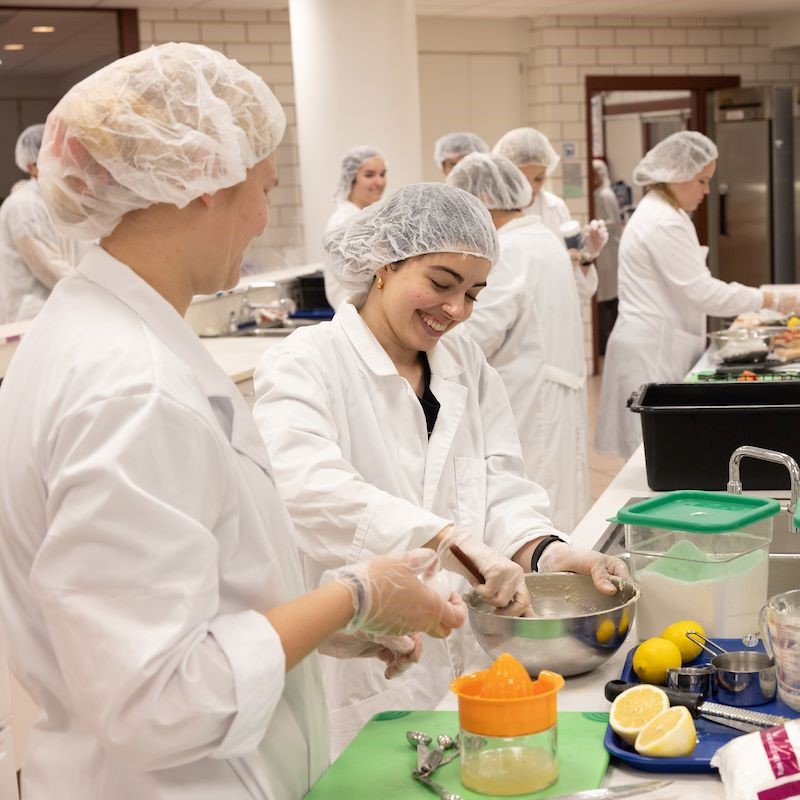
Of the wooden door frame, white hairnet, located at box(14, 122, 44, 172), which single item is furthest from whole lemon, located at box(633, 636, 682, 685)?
the wooden door frame

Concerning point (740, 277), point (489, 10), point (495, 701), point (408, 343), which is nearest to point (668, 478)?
point (408, 343)

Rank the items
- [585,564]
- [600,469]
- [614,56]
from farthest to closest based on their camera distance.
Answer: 1. [614,56]
2. [600,469]
3. [585,564]

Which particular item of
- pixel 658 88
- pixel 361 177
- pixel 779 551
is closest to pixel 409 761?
pixel 779 551

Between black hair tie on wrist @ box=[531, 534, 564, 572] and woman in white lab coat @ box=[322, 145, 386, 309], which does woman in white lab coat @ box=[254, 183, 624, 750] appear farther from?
woman in white lab coat @ box=[322, 145, 386, 309]

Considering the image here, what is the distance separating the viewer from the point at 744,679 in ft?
5.18

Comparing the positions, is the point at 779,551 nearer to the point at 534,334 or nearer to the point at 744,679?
the point at 744,679

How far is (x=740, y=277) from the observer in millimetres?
9953

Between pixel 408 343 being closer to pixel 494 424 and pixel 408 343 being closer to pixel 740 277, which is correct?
pixel 494 424

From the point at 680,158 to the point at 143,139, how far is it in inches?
171

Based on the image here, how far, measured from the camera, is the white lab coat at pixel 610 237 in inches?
371

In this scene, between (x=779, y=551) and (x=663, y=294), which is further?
(x=663, y=294)

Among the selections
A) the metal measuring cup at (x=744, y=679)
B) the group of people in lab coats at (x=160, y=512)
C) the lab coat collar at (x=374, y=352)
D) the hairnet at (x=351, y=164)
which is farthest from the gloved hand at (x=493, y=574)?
the hairnet at (x=351, y=164)

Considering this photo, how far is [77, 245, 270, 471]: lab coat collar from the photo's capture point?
4.21 feet

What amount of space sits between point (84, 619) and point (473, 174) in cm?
327
